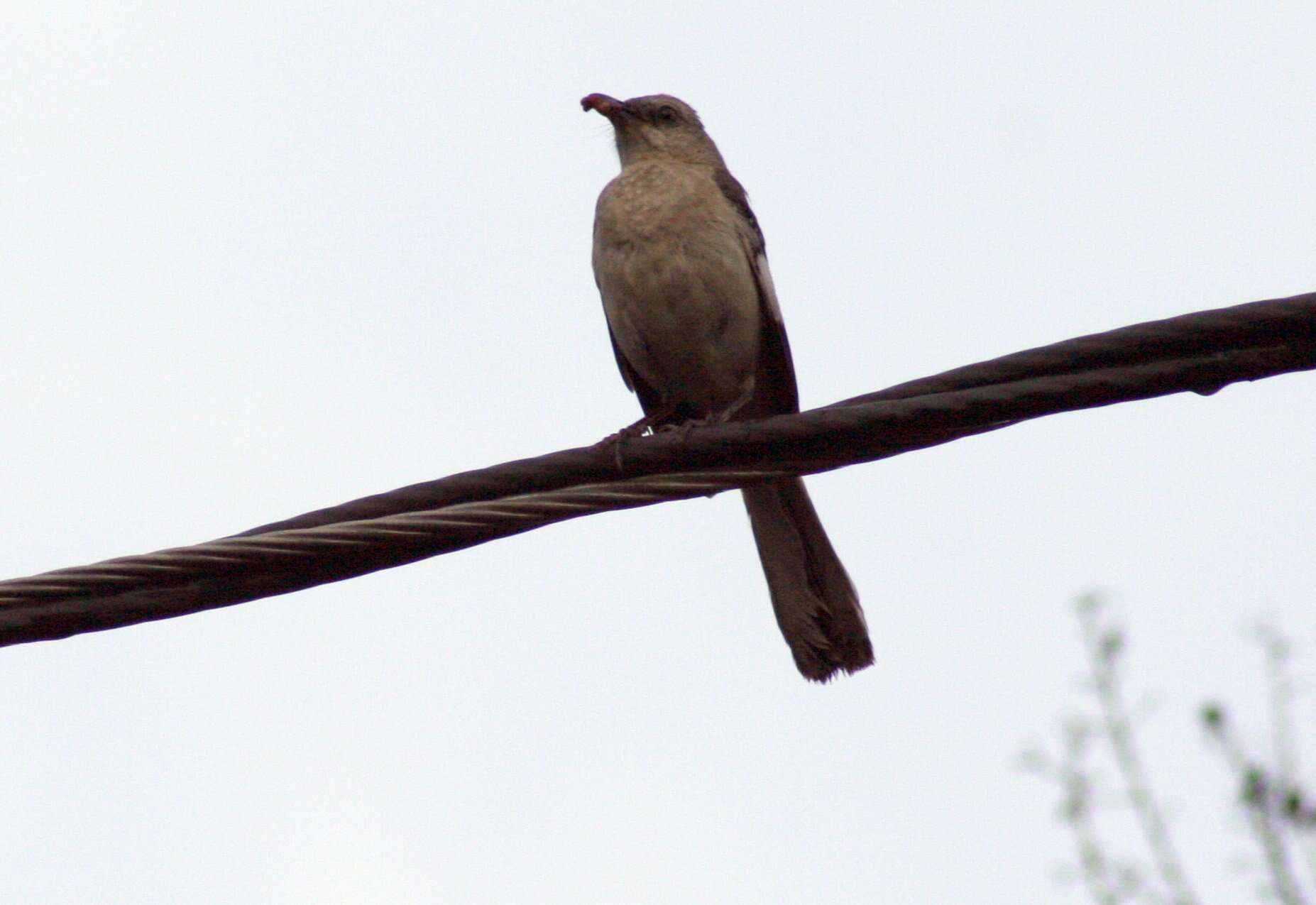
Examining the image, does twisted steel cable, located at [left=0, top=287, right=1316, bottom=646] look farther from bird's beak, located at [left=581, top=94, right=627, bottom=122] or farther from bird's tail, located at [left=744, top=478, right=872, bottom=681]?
bird's beak, located at [left=581, top=94, right=627, bottom=122]

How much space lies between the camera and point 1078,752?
610cm

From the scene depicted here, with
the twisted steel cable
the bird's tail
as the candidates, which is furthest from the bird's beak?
the twisted steel cable

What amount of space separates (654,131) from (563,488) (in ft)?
13.2

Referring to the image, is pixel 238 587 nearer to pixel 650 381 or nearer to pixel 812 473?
pixel 812 473

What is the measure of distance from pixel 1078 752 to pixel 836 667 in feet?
3.61

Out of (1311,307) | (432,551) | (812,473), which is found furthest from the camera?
(812,473)

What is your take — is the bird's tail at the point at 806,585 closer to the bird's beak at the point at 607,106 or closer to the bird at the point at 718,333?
→ the bird at the point at 718,333

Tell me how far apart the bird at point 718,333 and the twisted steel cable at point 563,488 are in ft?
7.72

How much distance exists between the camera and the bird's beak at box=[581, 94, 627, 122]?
712cm

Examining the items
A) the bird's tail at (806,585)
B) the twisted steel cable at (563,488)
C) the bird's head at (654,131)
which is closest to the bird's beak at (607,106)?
the bird's head at (654,131)

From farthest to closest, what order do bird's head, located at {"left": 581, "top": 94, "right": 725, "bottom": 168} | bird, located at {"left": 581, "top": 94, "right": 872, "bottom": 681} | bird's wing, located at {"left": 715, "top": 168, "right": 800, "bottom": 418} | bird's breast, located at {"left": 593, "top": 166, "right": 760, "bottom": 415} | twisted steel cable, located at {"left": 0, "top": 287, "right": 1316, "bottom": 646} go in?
Result: bird's head, located at {"left": 581, "top": 94, "right": 725, "bottom": 168} < bird's wing, located at {"left": 715, "top": 168, "right": 800, "bottom": 418} < bird's breast, located at {"left": 593, "top": 166, "right": 760, "bottom": 415} < bird, located at {"left": 581, "top": 94, "right": 872, "bottom": 681} < twisted steel cable, located at {"left": 0, "top": 287, "right": 1316, "bottom": 646}

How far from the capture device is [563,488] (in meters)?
3.34

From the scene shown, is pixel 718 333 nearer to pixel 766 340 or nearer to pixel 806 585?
pixel 766 340

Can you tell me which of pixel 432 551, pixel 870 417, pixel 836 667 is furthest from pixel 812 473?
pixel 836 667
